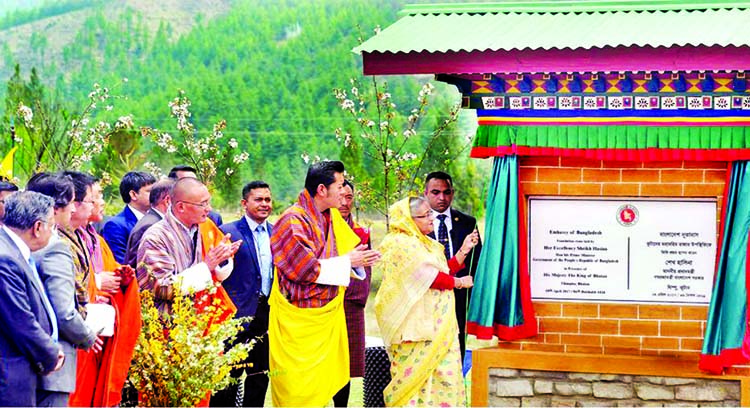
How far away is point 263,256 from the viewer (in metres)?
9.41

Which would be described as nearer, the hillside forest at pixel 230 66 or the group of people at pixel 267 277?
the group of people at pixel 267 277

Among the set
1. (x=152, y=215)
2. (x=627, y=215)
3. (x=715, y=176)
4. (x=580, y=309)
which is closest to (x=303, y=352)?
(x=152, y=215)

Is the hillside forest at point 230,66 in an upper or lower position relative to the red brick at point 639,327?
upper

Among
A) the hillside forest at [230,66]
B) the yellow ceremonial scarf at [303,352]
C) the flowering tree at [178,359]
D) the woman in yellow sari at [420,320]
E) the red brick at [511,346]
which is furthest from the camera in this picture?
the hillside forest at [230,66]

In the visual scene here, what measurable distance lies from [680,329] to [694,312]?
0.14 m

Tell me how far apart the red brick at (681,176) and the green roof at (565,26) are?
0.96m

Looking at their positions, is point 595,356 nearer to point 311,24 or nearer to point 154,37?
point 311,24

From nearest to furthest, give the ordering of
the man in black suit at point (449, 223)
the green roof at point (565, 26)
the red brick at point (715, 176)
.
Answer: the green roof at point (565, 26) → the red brick at point (715, 176) → the man in black suit at point (449, 223)

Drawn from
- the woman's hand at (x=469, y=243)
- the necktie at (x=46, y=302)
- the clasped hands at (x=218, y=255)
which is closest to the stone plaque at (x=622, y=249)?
the woman's hand at (x=469, y=243)

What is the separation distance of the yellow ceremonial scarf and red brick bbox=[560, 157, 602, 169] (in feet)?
5.94

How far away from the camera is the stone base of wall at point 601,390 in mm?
7840

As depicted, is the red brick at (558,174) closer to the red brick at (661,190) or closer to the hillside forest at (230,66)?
the red brick at (661,190)

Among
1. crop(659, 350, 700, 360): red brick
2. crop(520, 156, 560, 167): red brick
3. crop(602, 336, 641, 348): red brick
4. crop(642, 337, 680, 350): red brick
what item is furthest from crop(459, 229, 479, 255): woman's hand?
crop(659, 350, 700, 360): red brick

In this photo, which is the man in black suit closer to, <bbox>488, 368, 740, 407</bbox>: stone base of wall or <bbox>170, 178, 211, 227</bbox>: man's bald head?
<bbox>488, 368, 740, 407</bbox>: stone base of wall
